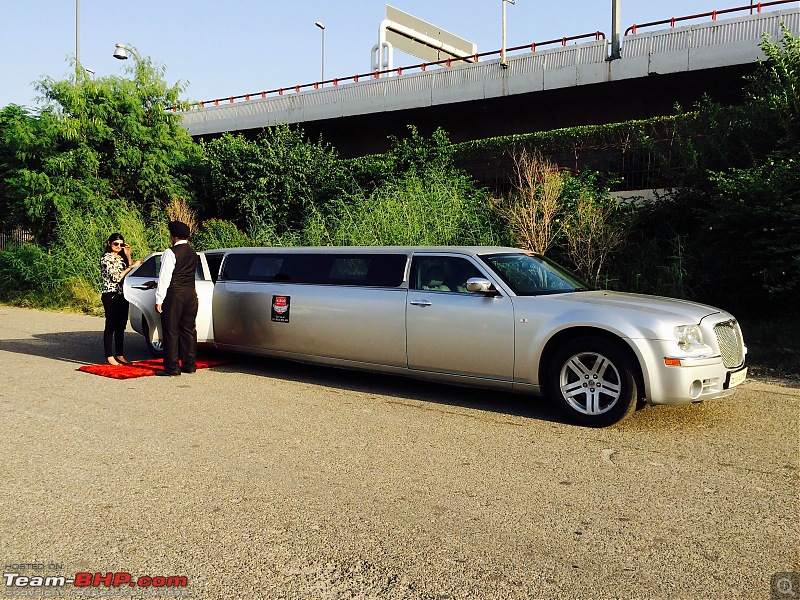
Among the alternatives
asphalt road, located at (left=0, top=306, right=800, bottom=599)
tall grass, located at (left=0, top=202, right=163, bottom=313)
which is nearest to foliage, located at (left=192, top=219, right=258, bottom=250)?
tall grass, located at (left=0, top=202, right=163, bottom=313)

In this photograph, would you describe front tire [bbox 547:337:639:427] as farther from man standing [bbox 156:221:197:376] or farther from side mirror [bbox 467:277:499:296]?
man standing [bbox 156:221:197:376]

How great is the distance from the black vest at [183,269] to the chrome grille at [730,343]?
601cm

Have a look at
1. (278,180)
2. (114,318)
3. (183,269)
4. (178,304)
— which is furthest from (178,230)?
(278,180)

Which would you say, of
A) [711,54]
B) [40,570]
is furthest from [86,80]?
[40,570]

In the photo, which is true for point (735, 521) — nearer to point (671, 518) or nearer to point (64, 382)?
point (671, 518)

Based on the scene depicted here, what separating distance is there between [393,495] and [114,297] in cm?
651

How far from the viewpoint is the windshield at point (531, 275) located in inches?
283

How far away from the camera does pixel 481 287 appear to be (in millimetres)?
7039

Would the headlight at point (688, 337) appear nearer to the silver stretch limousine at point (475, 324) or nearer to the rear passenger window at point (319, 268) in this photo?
the silver stretch limousine at point (475, 324)

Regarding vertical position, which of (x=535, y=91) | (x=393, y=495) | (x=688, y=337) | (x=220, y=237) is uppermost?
(x=535, y=91)

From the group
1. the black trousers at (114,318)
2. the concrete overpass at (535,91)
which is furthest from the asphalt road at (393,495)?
the concrete overpass at (535,91)

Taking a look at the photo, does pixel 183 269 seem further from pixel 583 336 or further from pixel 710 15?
pixel 710 15

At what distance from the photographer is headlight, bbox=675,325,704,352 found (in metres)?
6.12

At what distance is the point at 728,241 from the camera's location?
11500 millimetres
